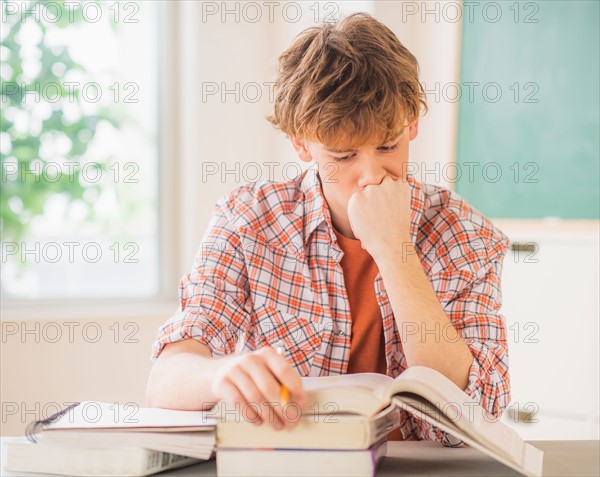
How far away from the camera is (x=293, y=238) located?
4.47 ft

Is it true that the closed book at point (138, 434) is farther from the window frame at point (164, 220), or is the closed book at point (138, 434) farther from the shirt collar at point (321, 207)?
the window frame at point (164, 220)

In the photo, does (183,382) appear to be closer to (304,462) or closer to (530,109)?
(304,462)

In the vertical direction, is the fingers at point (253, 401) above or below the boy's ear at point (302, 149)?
below

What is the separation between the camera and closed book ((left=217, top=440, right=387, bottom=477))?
0.82m

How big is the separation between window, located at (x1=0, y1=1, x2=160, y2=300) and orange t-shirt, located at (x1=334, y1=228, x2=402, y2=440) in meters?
1.39

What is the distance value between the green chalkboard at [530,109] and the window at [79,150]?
41.9 inches

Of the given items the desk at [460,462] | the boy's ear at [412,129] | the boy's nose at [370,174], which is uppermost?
the boy's ear at [412,129]

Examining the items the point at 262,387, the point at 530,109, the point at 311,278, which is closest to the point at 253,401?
the point at 262,387

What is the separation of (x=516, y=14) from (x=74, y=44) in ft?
4.67

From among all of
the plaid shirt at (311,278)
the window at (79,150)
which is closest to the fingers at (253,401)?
the plaid shirt at (311,278)

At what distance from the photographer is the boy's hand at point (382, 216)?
4.06ft

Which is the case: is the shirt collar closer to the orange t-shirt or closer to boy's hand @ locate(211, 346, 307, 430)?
the orange t-shirt

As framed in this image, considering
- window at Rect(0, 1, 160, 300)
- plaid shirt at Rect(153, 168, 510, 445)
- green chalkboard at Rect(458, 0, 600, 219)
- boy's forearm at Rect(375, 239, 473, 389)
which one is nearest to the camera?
boy's forearm at Rect(375, 239, 473, 389)

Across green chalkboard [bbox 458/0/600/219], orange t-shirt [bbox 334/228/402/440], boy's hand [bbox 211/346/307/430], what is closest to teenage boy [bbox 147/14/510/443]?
orange t-shirt [bbox 334/228/402/440]
